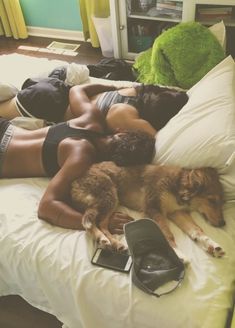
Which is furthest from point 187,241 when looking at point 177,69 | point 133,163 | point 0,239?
point 177,69

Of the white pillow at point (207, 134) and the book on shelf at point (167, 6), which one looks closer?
the white pillow at point (207, 134)

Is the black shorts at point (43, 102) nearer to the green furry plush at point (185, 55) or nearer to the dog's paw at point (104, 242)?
the green furry plush at point (185, 55)

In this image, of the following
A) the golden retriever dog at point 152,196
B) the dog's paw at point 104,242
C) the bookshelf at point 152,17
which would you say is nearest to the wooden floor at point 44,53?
the bookshelf at point 152,17

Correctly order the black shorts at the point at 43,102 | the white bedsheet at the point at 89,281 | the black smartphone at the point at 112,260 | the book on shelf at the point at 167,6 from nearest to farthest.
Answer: the white bedsheet at the point at 89,281
the black smartphone at the point at 112,260
the black shorts at the point at 43,102
the book on shelf at the point at 167,6

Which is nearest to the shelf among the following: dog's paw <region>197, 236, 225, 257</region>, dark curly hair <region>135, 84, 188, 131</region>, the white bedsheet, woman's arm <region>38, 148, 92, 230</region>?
dark curly hair <region>135, 84, 188, 131</region>

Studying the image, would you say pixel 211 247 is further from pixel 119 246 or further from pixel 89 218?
pixel 89 218

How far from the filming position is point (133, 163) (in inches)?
53.4

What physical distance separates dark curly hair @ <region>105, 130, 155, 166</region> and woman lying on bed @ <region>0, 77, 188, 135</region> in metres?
0.14

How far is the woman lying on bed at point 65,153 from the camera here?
1.26m

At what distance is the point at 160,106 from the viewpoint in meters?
1.60

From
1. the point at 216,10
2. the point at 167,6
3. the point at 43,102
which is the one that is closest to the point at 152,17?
the point at 167,6

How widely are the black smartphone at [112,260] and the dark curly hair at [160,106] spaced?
27.0 inches

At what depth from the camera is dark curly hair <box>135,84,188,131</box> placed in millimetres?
1589

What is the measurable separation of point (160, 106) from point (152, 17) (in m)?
1.31
